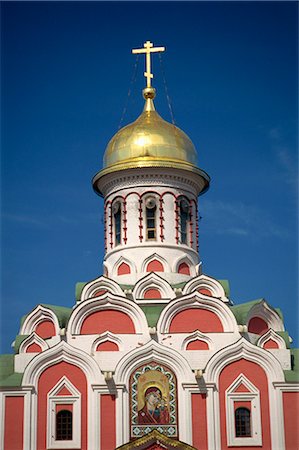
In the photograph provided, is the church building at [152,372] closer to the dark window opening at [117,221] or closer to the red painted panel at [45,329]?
the red painted panel at [45,329]

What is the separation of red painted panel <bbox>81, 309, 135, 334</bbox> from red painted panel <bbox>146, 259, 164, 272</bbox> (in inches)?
89.4

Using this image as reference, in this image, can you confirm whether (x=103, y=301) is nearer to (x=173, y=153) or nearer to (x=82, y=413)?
(x=82, y=413)

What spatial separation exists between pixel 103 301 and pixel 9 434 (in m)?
3.80

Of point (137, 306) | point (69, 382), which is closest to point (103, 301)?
point (137, 306)

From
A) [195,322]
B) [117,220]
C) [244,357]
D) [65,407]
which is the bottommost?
[65,407]

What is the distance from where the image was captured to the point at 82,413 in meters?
18.7

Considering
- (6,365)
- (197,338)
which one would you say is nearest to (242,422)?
(197,338)

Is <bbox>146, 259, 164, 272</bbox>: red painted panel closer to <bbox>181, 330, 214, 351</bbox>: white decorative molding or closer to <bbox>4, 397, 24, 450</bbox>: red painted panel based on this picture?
<bbox>181, 330, 214, 351</bbox>: white decorative molding

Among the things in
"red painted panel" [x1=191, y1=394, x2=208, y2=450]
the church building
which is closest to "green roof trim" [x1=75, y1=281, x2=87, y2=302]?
the church building

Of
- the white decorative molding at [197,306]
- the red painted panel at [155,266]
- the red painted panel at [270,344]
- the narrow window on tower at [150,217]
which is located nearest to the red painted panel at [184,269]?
the red painted panel at [155,266]

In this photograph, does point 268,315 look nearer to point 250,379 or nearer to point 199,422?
point 250,379

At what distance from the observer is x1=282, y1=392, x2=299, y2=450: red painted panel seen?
60.4ft

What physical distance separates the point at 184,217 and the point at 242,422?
20.7 feet

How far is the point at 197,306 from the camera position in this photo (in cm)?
1972
